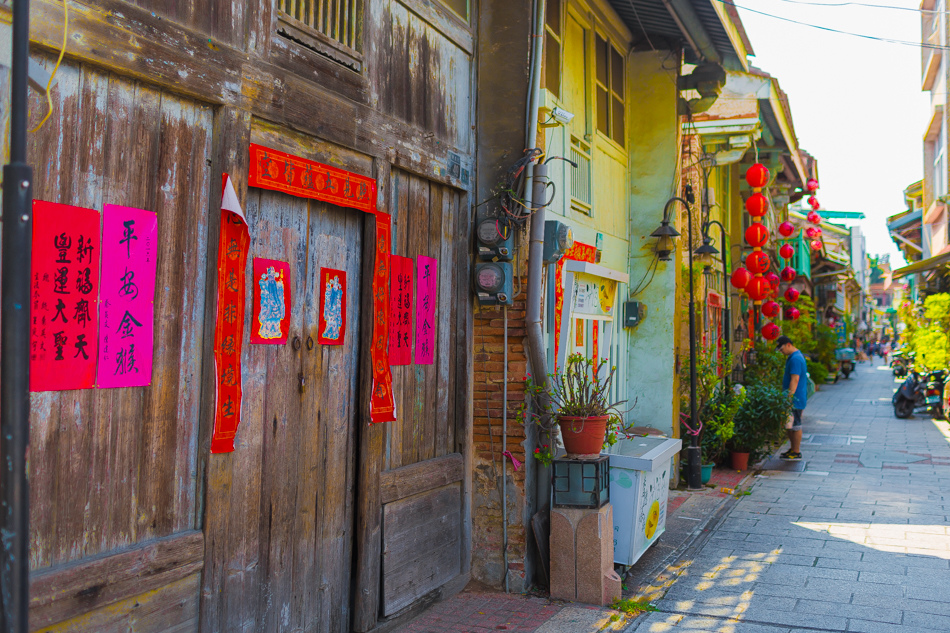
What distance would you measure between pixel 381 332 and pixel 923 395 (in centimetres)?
1823

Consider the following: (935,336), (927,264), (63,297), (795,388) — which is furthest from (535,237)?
(927,264)

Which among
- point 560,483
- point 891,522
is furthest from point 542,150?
point 891,522

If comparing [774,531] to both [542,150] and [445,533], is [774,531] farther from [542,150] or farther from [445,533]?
[542,150]

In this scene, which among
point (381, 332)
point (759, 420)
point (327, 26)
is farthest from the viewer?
point (759, 420)

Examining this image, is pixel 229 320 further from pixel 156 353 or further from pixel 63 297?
pixel 63 297

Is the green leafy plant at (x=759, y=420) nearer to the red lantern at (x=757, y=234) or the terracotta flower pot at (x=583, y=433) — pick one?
the red lantern at (x=757, y=234)

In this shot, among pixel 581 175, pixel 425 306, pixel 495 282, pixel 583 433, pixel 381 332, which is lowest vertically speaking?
pixel 583 433

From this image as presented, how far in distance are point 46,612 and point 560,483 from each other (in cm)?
393

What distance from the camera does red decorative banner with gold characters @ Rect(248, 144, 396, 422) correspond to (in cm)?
410

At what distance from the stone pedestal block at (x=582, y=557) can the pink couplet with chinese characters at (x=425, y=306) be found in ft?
5.57

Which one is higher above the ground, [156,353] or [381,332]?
[381,332]

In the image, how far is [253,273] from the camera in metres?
4.09

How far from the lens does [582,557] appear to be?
5.79 meters

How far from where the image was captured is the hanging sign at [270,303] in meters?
4.11
